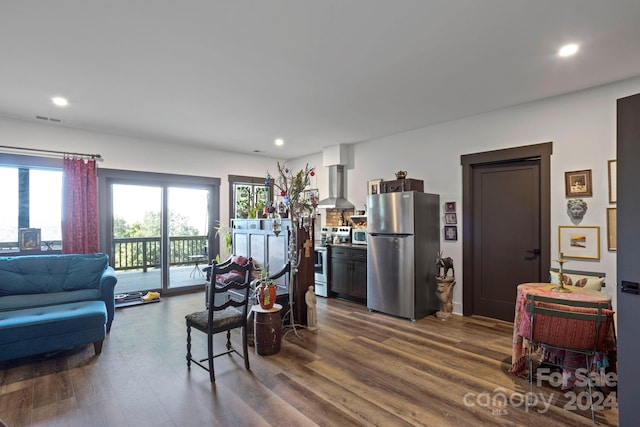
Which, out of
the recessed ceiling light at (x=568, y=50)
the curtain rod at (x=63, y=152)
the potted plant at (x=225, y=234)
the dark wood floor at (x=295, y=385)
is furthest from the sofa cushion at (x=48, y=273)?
the recessed ceiling light at (x=568, y=50)

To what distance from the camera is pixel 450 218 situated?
4.75m

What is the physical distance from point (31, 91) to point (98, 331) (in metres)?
2.68

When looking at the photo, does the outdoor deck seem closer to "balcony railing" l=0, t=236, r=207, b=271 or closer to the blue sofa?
"balcony railing" l=0, t=236, r=207, b=271

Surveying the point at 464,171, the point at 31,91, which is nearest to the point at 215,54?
the point at 31,91

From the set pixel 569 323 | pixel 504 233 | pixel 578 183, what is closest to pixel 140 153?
pixel 504 233

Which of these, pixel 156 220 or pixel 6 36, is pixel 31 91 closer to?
pixel 6 36

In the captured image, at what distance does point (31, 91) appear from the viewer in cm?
355

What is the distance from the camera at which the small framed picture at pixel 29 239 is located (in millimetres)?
4613

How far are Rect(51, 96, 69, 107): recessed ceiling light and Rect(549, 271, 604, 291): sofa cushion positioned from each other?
567 cm

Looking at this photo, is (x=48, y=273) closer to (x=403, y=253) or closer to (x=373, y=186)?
(x=403, y=253)

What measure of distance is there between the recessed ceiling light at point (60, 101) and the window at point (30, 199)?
4.17 feet

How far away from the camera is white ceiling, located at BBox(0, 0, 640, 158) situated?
7.21 feet

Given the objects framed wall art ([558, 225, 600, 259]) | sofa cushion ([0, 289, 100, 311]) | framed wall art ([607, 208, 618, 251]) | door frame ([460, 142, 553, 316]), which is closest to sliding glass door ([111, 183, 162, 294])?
sofa cushion ([0, 289, 100, 311])

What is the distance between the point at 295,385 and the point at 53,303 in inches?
117
